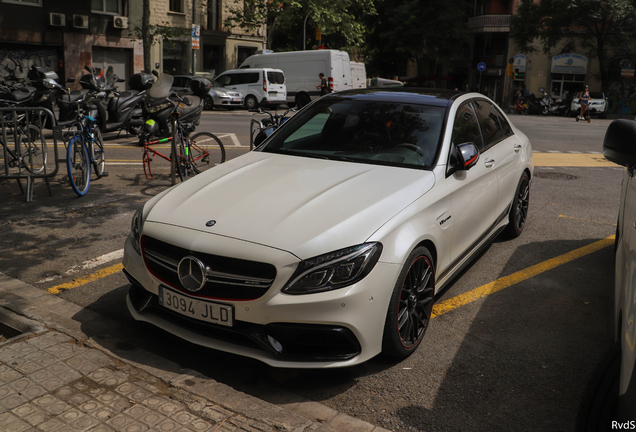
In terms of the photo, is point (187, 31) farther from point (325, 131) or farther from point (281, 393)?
point (281, 393)

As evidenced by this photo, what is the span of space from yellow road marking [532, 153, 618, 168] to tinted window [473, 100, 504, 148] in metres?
6.37

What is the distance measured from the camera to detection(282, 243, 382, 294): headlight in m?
3.13

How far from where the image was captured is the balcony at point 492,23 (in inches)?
1855

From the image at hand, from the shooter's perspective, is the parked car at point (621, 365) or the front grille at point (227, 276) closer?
the parked car at point (621, 365)

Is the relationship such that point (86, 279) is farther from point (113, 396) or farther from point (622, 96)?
point (622, 96)

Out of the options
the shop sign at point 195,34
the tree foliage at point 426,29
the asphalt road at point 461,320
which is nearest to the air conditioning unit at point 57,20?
the shop sign at point 195,34

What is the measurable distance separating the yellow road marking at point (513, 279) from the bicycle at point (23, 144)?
543 cm

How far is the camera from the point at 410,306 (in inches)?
143

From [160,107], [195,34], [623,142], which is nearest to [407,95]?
[623,142]

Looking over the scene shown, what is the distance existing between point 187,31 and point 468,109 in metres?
26.8

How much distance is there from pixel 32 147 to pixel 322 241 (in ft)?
18.9

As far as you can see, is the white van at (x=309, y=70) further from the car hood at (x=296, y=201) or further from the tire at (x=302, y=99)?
the car hood at (x=296, y=201)

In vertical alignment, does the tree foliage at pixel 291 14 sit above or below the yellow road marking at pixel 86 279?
above

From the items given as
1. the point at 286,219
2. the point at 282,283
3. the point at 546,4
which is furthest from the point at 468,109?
the point at 546,4
